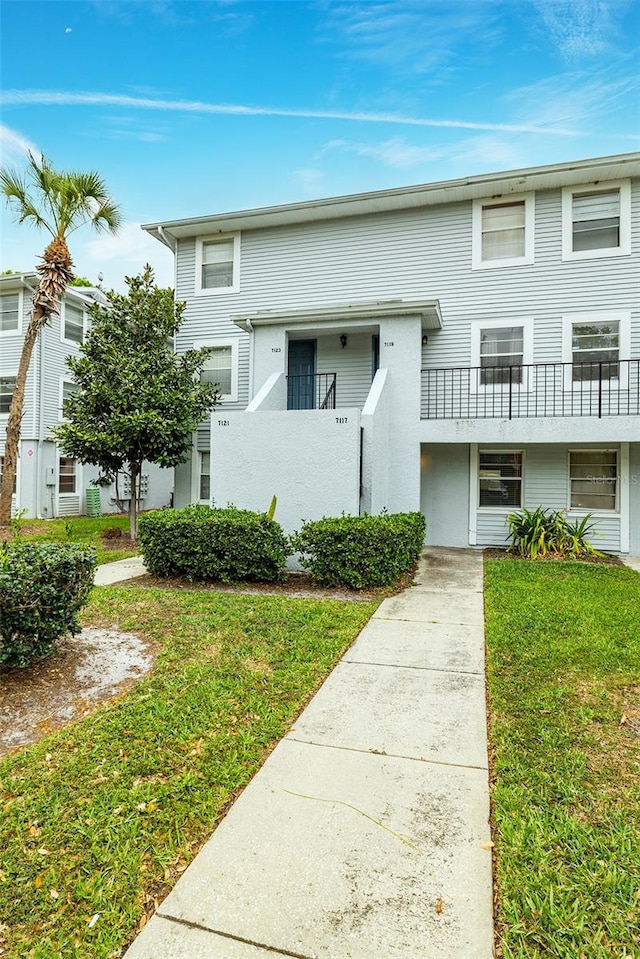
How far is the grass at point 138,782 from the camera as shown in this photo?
78.4 inches

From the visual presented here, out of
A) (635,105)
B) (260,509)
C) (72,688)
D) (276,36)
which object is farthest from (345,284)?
(72,688)

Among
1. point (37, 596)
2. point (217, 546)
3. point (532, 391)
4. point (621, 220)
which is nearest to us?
point (37, 596)

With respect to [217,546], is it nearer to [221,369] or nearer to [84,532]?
[221,369]

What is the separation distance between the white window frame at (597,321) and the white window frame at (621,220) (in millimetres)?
1268

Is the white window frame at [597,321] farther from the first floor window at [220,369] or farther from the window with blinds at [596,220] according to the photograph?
the first floor window at [220,369]

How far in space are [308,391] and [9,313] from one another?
12205mm

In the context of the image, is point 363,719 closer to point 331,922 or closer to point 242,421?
point 331,922

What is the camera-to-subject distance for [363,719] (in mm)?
3617

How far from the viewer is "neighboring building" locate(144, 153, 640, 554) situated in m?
10.6

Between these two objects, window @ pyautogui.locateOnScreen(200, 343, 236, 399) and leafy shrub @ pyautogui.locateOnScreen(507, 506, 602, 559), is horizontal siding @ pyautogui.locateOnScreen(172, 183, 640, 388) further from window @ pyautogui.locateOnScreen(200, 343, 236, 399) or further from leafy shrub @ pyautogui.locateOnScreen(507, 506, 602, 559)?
leafy shrub @ pyautogui.locateOnScreen(507, 506, 602, 559)

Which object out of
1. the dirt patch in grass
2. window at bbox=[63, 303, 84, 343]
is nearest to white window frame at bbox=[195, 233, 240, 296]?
window at bbox=[63, 303, 84, 343]

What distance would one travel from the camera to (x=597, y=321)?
11.1 m

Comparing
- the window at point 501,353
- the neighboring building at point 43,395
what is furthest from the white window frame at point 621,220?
the neighboring building at point 43,395

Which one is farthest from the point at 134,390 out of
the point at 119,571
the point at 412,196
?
the point at 412,196
